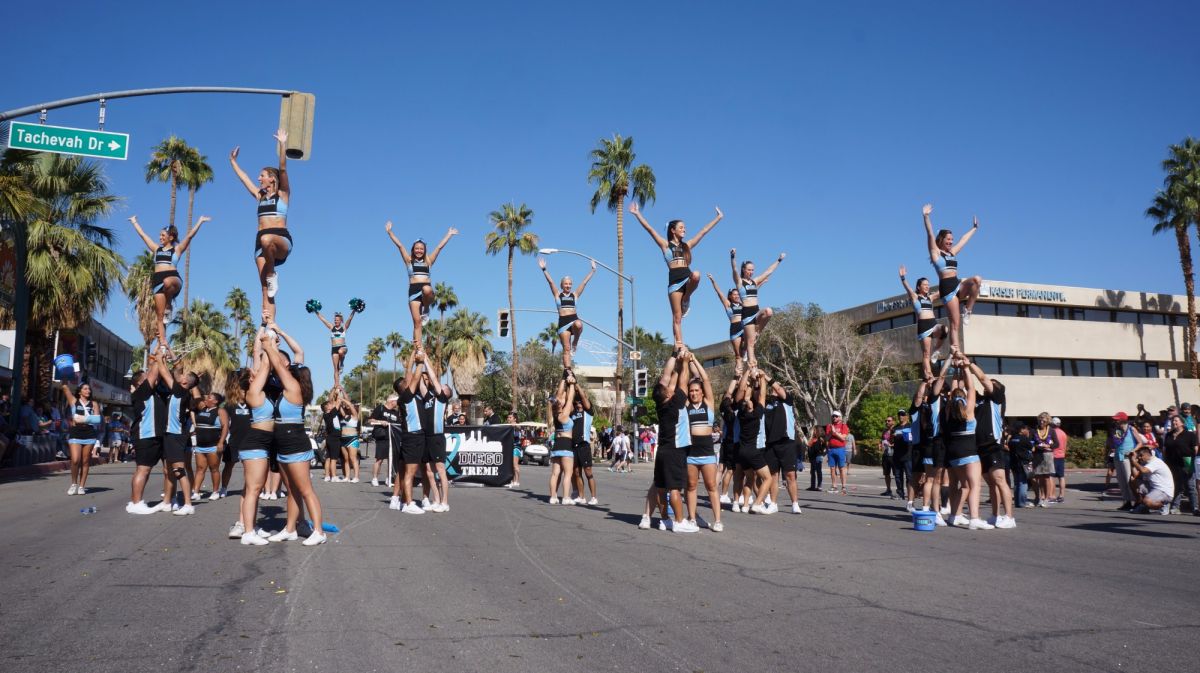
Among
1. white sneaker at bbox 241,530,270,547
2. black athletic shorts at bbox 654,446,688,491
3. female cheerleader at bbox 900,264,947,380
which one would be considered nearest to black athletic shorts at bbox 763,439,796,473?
female cheerleader at bbox 900,264,947,380

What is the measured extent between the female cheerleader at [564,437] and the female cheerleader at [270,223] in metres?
5.22

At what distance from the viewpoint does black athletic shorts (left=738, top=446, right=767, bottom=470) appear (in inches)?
490

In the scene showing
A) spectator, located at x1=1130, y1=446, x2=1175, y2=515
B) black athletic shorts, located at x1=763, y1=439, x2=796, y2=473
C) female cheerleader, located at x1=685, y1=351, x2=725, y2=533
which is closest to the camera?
female cheerleader, located at x1=685, y1=351, x2=725, y2=533

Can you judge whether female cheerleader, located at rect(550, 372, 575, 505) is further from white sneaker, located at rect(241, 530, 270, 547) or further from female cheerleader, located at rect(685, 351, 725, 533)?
white sneaker, located at rect(241, 530, 270, 547)

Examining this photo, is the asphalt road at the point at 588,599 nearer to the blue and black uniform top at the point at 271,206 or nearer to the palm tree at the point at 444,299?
the blue and black uniform top at the point at 271,206

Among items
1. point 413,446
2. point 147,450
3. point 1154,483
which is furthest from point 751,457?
point 147,450

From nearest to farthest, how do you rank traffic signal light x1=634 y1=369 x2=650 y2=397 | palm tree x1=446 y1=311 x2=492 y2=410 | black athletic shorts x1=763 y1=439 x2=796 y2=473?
black athletic shorts x1=763 y1=439 x2=796 y2=473 → traffic signal light x1=634 y1=369 x2=650 y2=397 → palm tree x1=446 y1=311 x2=492 y2=410

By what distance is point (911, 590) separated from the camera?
647cm

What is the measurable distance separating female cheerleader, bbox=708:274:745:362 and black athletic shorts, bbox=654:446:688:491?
4160 mm

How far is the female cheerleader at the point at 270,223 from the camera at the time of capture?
9547 millimetres

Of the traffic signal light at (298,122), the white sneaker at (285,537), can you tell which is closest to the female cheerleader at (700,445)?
the white sneaker at (285,537)

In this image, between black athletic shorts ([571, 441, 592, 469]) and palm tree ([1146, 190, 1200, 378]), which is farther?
palm tree ([1146, 190, 1200, 378])

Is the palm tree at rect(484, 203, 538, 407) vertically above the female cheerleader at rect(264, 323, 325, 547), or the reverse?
the palm tree at rect(484, 203, 538, 407)


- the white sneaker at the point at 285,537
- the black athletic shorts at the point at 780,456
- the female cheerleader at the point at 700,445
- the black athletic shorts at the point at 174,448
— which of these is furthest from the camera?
the black athletic shorts at the point at 780,456
